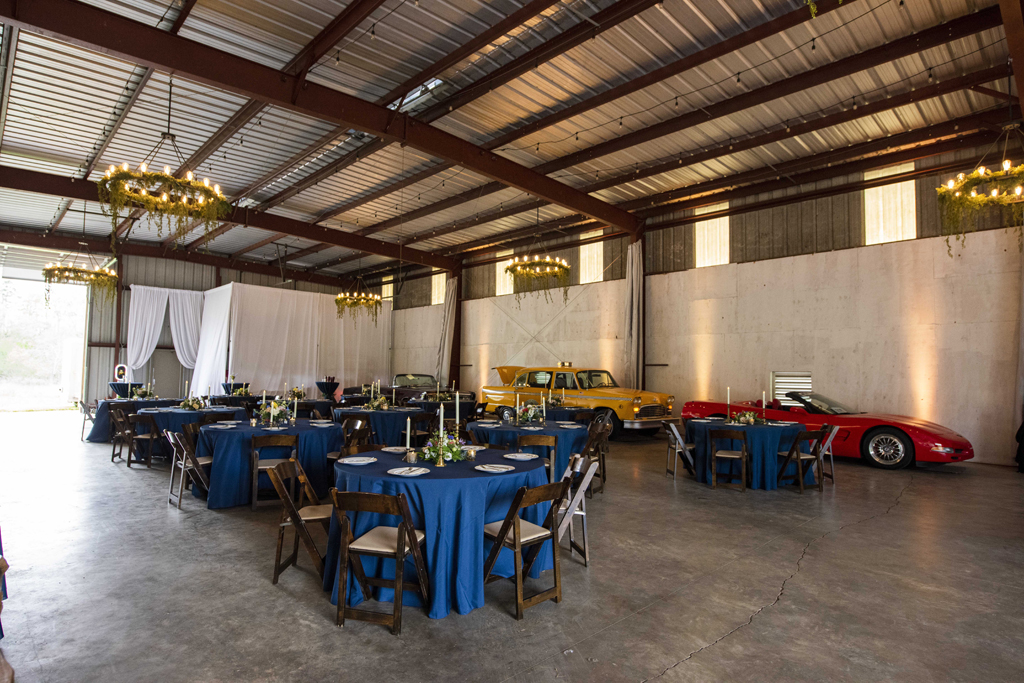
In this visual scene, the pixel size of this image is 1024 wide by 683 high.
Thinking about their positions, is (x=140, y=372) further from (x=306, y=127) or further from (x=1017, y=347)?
(x=1017, y=347)

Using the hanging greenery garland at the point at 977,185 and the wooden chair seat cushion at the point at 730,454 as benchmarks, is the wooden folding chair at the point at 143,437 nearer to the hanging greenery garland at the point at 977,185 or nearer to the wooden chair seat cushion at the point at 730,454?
the wooden chair seat cushion at the point at 730,454

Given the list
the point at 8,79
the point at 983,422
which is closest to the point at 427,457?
the point at 8,79

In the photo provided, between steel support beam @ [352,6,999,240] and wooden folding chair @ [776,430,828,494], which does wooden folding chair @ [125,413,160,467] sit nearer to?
steel support beam @ [352,6,999,240]

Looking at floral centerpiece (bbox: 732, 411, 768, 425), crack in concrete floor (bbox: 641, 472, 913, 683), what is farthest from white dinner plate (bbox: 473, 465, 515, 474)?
floral centerpiece (bbox: 732, 411, 768, 425)

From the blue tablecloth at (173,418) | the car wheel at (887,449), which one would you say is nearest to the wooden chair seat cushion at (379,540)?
the blue tablecloth at (173,418)

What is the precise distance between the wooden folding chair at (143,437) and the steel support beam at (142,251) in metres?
11.2

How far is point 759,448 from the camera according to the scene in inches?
265

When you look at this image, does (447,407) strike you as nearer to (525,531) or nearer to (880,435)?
Answer: (880,435)

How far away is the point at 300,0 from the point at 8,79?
515cm

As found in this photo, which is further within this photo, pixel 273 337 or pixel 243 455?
pixel 273 337

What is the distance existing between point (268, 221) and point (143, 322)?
6996mm

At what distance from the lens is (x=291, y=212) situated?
47.7ft

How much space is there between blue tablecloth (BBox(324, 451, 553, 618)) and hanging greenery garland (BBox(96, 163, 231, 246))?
537cm

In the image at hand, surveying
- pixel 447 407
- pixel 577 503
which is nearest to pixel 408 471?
pixel 577 503
